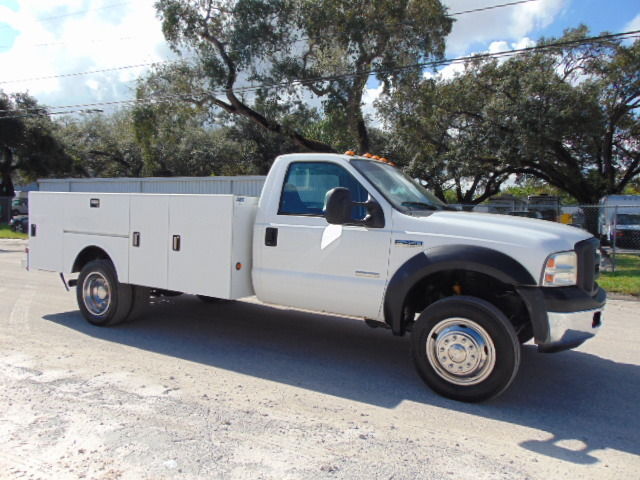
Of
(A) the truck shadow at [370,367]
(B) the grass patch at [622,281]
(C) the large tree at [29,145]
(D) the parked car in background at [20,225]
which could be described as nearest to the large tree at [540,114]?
(B) the grass patch at [622,281]

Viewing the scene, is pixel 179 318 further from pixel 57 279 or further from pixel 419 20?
pixel 419 20

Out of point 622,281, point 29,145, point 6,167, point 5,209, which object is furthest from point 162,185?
point 6,167

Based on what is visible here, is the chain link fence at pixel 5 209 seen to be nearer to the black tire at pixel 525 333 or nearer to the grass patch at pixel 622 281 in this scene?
the grass patch at pixel 622 281

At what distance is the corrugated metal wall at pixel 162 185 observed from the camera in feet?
37.6

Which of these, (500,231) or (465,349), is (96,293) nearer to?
(465,349)

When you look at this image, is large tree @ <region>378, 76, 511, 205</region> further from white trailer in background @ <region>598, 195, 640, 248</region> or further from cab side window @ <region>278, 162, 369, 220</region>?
cab side window @ <region>278, 162, 369, 220</region>

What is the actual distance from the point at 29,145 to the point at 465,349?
123ft

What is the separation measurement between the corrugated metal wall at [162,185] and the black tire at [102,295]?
14.6 ft

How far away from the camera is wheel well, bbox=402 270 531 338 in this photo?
181 inches

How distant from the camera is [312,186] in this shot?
5301mm

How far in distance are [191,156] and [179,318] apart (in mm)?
30874

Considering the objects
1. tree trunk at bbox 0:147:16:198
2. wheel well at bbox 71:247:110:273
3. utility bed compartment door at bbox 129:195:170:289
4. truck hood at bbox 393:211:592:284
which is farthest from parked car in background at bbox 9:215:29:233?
truck hood at bbox 393:211:592:284

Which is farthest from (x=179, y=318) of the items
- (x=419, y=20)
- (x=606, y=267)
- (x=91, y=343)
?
(x=419, y=20)

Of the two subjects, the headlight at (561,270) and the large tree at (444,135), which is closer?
the headlight at (561,270)
